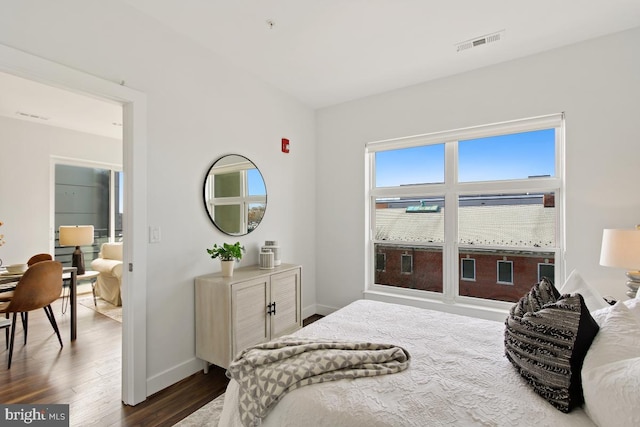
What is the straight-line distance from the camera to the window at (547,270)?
2.66 m

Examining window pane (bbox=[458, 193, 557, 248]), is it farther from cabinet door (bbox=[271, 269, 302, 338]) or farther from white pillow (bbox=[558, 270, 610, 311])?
cabinet door (bbox=[271, 269, 302, 338])

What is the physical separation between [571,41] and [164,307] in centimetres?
381

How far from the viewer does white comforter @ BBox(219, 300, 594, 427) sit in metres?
0.97

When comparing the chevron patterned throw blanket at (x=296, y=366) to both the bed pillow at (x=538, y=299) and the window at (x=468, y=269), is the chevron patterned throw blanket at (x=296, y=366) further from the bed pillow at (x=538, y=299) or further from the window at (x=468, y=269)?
the window at (x=468, y=269)

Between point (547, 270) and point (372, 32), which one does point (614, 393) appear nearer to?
point (547, 270)

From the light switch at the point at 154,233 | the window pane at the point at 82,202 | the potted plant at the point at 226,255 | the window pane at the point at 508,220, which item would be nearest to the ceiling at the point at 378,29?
the window pane at the point at 508,220

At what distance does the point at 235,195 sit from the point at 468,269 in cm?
245

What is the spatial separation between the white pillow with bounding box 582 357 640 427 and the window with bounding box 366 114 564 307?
2.07 metres

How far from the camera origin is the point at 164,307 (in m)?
2.18

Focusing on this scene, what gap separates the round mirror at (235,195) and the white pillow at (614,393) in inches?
96.3

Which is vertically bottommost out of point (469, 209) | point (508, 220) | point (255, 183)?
point (508, 220)

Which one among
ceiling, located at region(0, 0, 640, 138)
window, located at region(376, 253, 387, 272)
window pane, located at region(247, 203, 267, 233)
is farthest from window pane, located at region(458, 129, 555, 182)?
window pane, located at region(247, 203, 267, 233)

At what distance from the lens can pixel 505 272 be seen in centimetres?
287

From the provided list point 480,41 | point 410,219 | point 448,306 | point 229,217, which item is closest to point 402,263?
point 410,219
